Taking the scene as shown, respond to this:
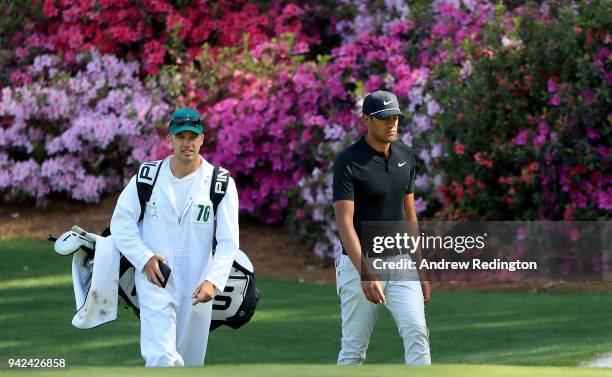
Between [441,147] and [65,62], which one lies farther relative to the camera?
[65,62]

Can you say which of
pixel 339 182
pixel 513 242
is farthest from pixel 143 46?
pixel 339 182

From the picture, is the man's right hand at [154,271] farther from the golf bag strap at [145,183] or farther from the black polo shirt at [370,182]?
the black polo shirt at [370,182]

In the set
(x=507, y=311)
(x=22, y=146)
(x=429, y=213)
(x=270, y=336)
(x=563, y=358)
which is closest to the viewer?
(x=563, y=358)

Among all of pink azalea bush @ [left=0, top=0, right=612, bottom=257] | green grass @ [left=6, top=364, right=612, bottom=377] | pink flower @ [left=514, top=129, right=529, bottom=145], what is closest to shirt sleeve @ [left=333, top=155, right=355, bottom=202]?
green grass @ [left=6, top=364, right=612, bottom=377]

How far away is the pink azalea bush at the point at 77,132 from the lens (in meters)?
16.1

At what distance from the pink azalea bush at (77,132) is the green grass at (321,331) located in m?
3.34

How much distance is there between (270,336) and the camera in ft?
34.5

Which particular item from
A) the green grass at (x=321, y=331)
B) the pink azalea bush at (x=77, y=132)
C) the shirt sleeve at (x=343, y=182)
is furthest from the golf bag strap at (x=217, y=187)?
the pink azalea bush at (x=77, y=132)

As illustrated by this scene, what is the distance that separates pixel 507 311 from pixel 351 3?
246 inches

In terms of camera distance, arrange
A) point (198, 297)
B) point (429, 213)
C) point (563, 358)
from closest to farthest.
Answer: point (198, 297) → point (563, 358) → point (429, 213)

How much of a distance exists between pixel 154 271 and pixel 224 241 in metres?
0.35

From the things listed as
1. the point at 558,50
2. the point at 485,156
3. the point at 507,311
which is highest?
the point at 558,50

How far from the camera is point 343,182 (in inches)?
275

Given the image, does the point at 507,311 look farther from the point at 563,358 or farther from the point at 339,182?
the point at 339,182
